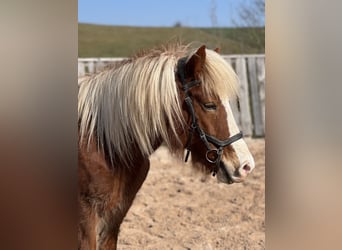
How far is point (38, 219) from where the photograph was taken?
4.79ft

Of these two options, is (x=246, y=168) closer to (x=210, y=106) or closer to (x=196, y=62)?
(x=210, y=106)

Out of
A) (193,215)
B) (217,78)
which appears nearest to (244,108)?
(193,215)

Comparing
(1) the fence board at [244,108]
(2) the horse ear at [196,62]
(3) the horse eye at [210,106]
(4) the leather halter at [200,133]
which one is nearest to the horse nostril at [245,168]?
(4) the leather halter at [200,133]

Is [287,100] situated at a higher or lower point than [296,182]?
higher

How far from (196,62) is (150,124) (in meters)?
0.32

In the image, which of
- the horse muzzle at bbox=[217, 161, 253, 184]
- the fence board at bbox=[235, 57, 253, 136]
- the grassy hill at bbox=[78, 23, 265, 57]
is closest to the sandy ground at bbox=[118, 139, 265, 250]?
the horse muzzle at bbox=[217, 161, 253, 184]

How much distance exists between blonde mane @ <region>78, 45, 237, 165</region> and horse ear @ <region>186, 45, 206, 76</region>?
27 millimetres

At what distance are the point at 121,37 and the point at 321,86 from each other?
4735mm

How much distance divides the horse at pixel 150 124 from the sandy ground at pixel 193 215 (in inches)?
22.8

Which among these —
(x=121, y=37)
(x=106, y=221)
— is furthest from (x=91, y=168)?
(x=121, y=37)

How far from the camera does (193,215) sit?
11.2ft

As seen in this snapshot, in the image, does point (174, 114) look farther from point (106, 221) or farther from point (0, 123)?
point (0, 123)

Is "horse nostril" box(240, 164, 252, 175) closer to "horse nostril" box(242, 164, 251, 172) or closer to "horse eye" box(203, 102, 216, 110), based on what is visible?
"horse nostril" box(242, 164, 251, 172)

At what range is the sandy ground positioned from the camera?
2883 mm
